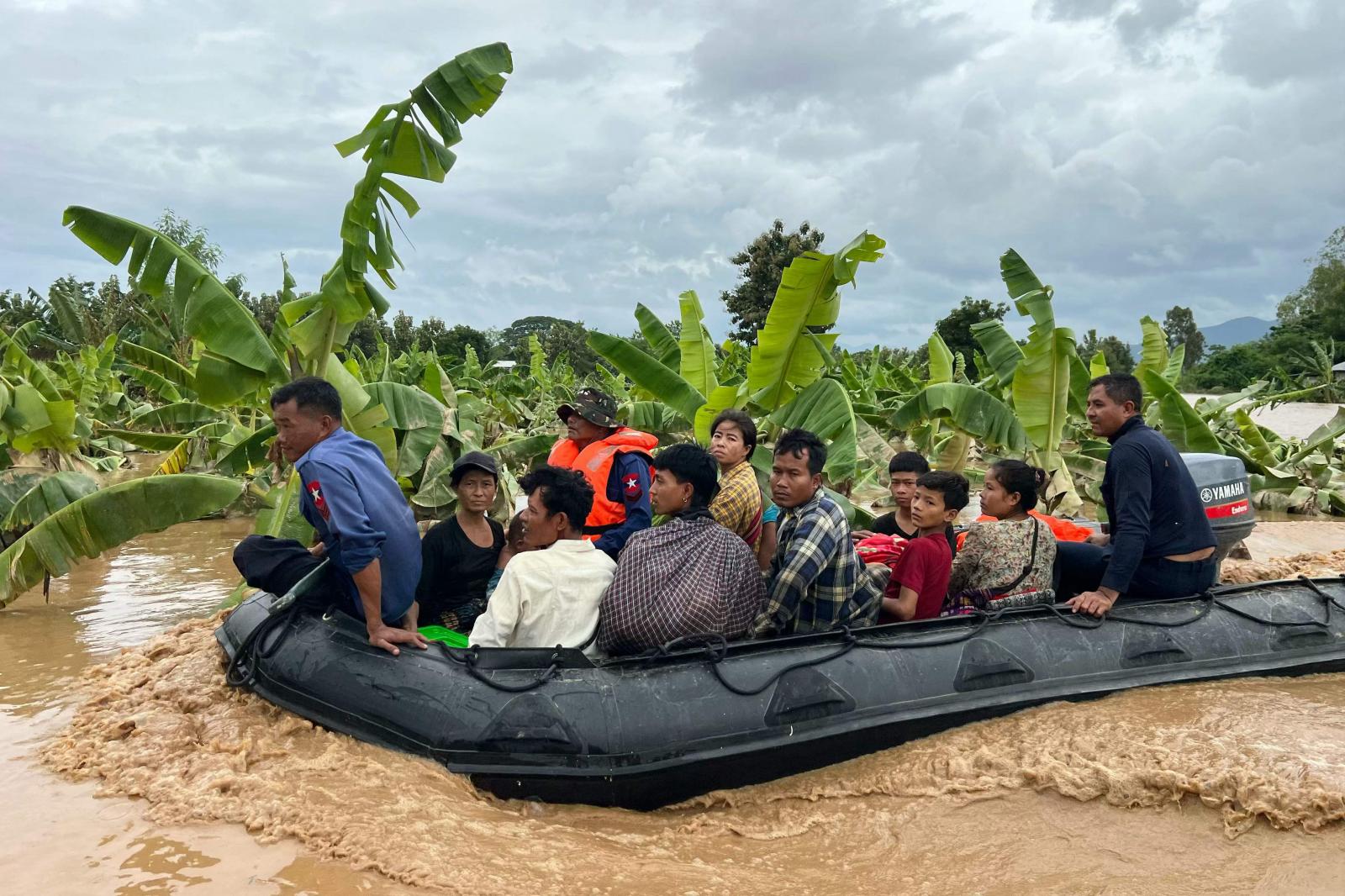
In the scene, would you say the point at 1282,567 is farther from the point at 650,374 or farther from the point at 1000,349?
the point at 650,374

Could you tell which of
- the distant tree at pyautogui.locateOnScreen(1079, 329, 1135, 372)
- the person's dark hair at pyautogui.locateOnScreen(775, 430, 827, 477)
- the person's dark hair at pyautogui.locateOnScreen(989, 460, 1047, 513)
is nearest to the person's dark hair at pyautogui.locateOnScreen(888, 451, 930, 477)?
the person's dark hair at pyautogui.locateOnScreen(989, 460, 1047, 513)

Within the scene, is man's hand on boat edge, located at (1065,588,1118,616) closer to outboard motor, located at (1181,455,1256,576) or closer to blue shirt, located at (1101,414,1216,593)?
blue shirt, located at (1101,414,1216,593)

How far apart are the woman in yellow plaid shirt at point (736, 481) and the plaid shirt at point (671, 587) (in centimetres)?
32

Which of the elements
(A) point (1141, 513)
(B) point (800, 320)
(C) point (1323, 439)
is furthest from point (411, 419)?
(C) point (1323, 439)

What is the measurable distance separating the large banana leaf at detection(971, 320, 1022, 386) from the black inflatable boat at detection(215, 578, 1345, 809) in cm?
400

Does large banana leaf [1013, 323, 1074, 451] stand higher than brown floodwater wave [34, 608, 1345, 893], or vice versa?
large banana leaf [1013, 323, 1074, 451]

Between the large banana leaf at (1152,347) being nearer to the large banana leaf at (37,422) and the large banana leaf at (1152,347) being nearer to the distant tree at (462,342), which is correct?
the large banana leaf at (37,422)

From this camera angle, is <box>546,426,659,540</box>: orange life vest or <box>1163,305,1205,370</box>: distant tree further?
<box>1163,305,1205,370</box>: distant tree

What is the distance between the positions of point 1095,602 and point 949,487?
3.13 ft

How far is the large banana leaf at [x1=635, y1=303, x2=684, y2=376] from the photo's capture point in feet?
29.0

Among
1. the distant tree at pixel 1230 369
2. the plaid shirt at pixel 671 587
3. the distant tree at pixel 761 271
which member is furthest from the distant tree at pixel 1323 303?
the plaid shirt at pixel 671 587

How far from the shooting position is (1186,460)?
5281mm

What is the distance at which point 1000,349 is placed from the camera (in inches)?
329

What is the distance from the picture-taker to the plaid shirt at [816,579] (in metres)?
4.09
